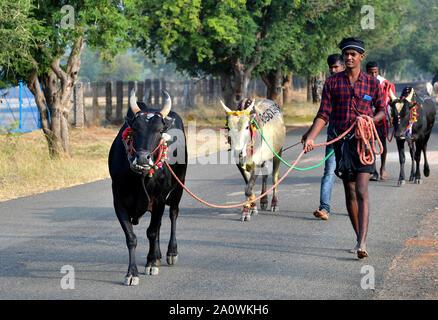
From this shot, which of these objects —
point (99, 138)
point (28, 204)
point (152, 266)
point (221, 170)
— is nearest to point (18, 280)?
point (152, 266)

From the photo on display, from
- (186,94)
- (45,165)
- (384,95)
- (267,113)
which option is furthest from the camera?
(186,94)

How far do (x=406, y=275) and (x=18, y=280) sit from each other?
4091 mm

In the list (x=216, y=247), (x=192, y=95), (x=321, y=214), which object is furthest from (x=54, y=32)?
(x=192, y=95)

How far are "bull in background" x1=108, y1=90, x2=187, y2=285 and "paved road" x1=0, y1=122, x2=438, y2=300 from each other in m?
0.26

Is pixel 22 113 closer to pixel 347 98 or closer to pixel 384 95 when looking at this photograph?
pixel 384 95

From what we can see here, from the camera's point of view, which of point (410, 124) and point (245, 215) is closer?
point (245, 215)

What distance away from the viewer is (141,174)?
7141mm

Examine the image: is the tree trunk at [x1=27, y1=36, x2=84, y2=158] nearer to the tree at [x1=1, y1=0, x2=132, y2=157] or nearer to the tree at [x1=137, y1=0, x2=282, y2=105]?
the tree at [x1=1, y1=0, x2=132, y2=157]

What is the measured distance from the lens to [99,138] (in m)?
25.1

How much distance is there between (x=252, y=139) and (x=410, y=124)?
447cm

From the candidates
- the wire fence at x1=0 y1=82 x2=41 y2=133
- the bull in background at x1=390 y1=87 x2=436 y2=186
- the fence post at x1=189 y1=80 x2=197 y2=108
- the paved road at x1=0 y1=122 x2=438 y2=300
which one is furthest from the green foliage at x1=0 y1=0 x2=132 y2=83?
the fence post at x1=189 y1=80 x2=197 y2=108

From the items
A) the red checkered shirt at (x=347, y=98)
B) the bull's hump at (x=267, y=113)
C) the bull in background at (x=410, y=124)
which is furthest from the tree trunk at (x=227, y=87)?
the red checkered shirt at (x=347, y=98)

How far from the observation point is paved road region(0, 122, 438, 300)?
267 inches
